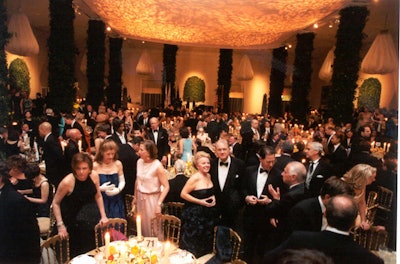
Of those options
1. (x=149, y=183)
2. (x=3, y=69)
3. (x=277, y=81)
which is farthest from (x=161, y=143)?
(x=277, y=81)

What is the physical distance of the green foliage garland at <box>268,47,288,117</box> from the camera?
14.6 m

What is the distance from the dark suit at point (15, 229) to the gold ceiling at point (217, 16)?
5078mm

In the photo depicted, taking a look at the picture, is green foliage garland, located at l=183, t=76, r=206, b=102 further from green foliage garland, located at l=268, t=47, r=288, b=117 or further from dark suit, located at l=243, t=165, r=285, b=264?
dark suit, located at l=243, t=165, r=285, b=264

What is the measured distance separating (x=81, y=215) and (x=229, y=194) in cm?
162

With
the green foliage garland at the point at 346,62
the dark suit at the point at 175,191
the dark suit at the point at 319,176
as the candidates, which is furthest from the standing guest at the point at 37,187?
the green foliage garland at the point at 346,62

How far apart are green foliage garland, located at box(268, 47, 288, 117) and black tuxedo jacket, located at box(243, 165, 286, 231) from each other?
1126 cm

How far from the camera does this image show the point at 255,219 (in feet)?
12.5

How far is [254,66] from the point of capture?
20.1 m

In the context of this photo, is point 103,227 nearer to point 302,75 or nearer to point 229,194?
point 229,194

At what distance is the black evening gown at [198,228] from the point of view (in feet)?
11.2

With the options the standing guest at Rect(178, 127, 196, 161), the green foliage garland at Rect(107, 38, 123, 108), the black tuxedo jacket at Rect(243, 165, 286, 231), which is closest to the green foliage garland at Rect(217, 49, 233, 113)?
the green foliage garland at Rect(107, 38, 123, 108)

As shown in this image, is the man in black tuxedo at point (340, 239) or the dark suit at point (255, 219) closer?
the man in black tuxedo at point (340, 239)

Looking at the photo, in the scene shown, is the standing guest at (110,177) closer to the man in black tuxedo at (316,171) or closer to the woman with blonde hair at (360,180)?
the man in black tuxedo at (316,171)

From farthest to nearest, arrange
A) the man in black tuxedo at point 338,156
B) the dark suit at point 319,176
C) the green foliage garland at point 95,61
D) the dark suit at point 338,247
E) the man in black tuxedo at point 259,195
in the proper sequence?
the green foliage garland at point 95,61
the man in black tuxedo at point 338,156
the dark suit at point 319,176
the man in black tuxedo at point 259,195
the dark suit at point 338,247
